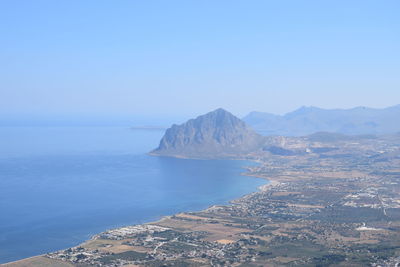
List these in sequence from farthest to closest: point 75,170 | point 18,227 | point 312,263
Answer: point 75,170
point 18,227
point 312,263

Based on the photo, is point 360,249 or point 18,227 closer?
point 360,249

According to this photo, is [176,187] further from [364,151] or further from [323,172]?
[364,151]

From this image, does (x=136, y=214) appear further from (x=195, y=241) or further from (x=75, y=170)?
(x=75, y=170)

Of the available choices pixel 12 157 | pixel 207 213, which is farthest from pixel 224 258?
pixel 12 157

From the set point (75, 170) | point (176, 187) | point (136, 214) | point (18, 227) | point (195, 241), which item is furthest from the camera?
point (75, 170)

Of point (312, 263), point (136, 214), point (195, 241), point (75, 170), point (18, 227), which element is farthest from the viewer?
point (75, 170)

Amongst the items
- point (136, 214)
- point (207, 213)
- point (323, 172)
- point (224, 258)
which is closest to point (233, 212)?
point (207, 213)
